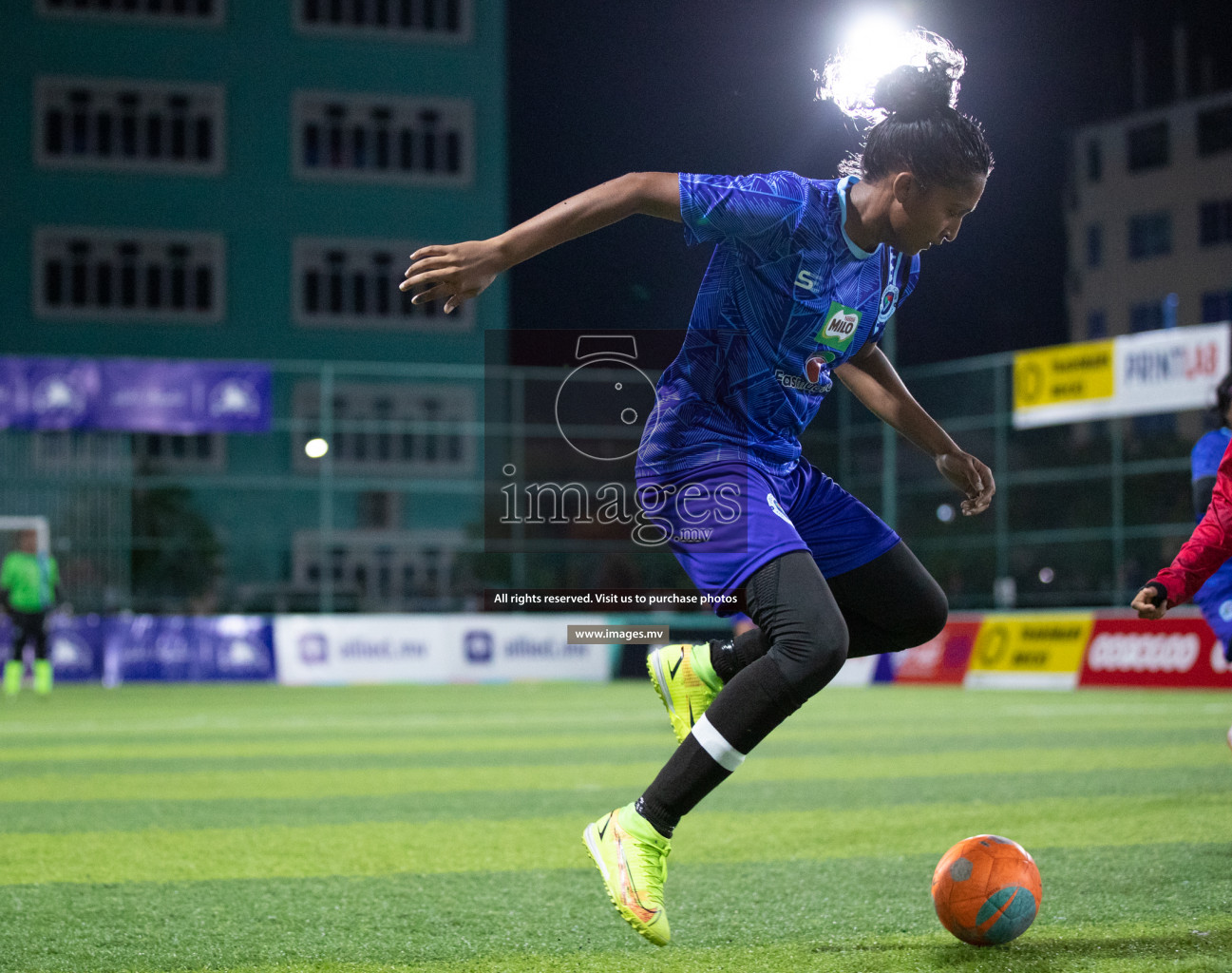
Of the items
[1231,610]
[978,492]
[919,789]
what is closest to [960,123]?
[978,492]

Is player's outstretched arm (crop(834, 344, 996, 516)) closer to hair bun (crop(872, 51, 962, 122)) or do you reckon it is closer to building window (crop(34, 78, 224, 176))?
hair bun (crop(872, 51, 962, 122))

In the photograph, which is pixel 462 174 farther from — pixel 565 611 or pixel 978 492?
pixel 978 492

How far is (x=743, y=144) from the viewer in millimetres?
8773

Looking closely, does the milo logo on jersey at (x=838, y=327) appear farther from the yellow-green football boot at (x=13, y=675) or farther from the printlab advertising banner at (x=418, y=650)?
the printlab advertising banner at (x=418, y=650)

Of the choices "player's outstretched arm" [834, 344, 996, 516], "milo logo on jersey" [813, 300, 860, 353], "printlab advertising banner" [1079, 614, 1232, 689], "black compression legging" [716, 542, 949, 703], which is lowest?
"printlab advertising banner" [1079, 614, 1232, 689]

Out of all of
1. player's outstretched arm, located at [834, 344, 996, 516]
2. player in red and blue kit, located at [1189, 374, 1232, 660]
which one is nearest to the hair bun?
player's outstretched arm, located at [834, 344, 996, 516]

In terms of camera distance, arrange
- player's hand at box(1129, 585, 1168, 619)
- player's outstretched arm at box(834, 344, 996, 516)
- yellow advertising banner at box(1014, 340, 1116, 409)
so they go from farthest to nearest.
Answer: yellow advertising banner at box(1014, 340, 1116, 409), player's outstretched arm at box(834, 344, 996, 516), player's hand at box(1129, 585, 1168, 619)

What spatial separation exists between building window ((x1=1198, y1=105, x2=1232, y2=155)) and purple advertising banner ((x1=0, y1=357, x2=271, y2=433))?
41.3 meters

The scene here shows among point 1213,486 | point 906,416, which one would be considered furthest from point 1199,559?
point 1213,486

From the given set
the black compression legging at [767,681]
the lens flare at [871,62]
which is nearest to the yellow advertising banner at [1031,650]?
the lens flare at [871,62]

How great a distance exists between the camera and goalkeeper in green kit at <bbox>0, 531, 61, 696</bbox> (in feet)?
65.2

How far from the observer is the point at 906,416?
484 cm

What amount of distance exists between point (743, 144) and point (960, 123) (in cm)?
481

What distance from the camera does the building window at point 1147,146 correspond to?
56281 mm
